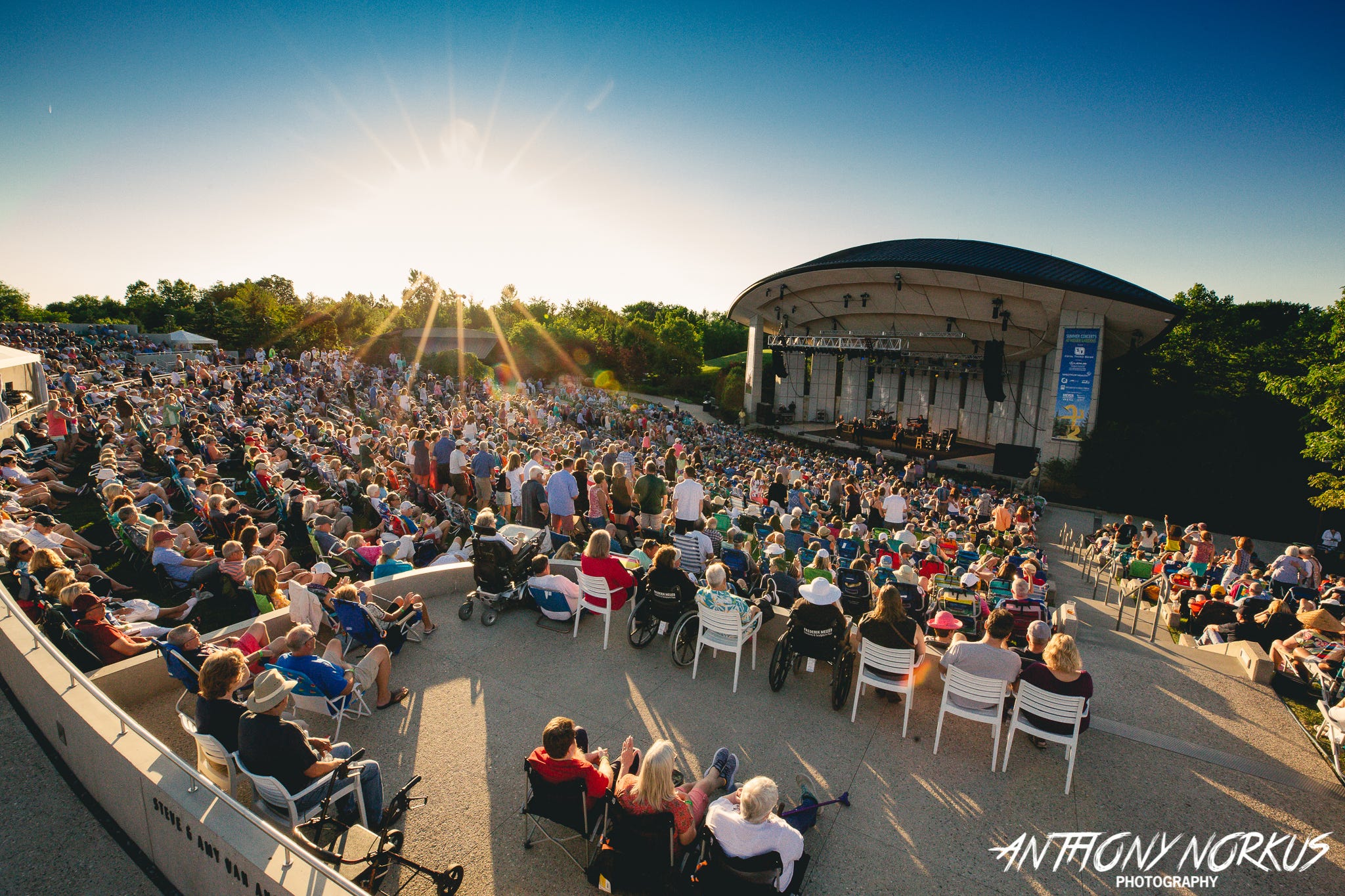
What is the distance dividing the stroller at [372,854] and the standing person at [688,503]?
4.79m

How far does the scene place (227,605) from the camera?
5824 mm

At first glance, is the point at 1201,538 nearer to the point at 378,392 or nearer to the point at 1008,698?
the point at 1008,698

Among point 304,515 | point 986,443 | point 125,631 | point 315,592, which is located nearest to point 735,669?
point 315,592

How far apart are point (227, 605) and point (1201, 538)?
13868mm

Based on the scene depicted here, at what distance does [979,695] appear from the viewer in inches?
155

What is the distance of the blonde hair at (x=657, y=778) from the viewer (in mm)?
2637

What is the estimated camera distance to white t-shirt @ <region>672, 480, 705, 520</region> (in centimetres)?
749

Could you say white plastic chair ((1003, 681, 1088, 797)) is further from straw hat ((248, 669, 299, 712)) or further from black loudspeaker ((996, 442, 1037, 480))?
black loudspeaker ((996, 442, 1037, 480))

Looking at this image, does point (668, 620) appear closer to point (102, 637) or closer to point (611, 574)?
point (611, 574)

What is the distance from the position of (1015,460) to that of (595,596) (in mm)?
20851

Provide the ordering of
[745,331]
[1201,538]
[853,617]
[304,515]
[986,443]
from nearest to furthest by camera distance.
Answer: [853,617], [304,515], [1201,538], [986,443], [745,331]

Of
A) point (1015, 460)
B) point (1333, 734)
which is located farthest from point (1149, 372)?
point (1333, 734)

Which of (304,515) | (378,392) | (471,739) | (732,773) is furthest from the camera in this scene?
(378,392)

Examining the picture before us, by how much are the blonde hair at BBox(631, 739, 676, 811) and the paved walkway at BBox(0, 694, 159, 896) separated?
2529 millimetres
